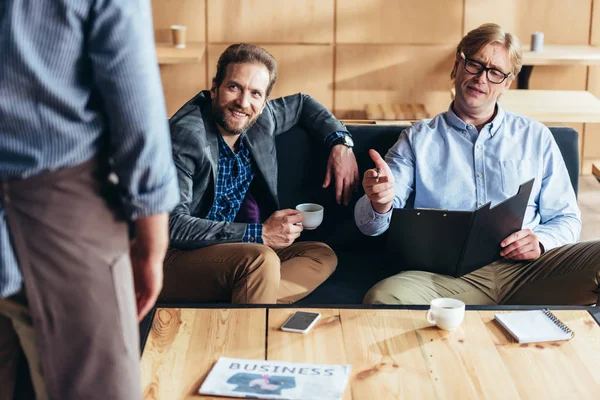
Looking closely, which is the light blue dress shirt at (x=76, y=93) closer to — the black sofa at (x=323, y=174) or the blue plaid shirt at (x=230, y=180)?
the blue plaid shirt at (x=230, y=180)

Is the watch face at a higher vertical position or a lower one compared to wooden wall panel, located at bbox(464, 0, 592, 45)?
lower

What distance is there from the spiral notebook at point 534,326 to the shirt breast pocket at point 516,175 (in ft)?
2.21

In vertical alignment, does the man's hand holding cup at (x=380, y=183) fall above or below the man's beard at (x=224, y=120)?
below

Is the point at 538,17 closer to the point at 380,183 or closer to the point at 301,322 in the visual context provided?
the point at 380,183

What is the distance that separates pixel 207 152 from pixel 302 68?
2.75 metres

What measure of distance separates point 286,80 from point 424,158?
8.65 ft

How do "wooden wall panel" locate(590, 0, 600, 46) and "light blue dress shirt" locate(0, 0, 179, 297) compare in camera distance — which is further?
"wooden wall panel" locate(590, 0, 600, 46)

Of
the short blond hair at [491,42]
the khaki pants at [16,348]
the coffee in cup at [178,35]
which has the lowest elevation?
the khaki pants at [16,348]

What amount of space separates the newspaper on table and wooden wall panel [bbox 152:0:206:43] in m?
3.59

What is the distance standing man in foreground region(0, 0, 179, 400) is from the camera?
1052 mm

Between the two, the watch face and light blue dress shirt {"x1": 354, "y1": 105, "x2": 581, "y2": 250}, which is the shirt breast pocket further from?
the watch face

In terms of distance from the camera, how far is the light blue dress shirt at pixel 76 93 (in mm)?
1039

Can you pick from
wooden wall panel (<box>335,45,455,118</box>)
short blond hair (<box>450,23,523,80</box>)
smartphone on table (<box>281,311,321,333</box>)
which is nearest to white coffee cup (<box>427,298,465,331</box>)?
smartphone on table (<box>281,311,321,333</box>)

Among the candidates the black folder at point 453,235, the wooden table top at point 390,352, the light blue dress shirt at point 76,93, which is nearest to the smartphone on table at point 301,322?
the wooden table top at point 390,352
